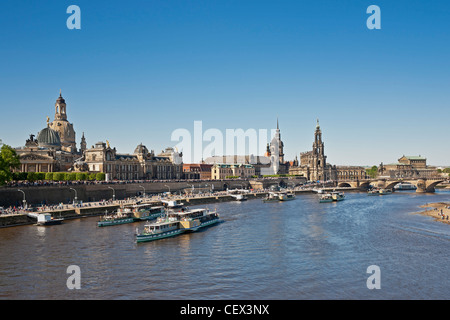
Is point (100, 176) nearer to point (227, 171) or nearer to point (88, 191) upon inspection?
point (88, 191)

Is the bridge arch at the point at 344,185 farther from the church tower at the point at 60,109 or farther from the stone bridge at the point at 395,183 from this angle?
the church tower at the point at 60,109

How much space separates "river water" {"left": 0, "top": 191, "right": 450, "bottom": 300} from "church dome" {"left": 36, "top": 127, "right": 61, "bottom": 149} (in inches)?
3145

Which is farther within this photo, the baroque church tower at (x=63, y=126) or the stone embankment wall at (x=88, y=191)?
the baroque church tower at (x=63, y=126)

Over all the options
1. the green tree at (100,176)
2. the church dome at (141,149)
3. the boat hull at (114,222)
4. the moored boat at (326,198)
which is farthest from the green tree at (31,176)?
the moored boat at (326,198)

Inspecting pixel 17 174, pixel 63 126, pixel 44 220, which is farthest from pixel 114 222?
pixel 63 126

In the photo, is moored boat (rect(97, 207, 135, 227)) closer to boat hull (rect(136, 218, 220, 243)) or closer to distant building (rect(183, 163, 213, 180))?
boat hull (rect(136, 218, 220, 243))

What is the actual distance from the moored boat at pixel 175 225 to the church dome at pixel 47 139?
88104mm

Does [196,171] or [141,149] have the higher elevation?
[141,149]

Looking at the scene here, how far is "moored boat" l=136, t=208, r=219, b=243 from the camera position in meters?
46.4

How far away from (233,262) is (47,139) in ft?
365

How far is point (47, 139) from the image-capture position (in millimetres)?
129750

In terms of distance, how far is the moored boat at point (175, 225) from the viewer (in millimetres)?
46375
